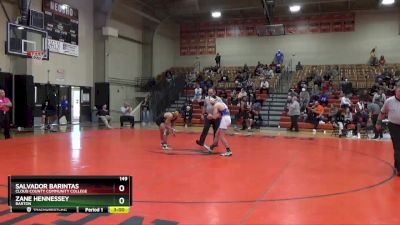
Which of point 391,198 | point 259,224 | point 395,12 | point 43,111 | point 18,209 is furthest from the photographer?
point 395,12

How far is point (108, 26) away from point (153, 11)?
515cm

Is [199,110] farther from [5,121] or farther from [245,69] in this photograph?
Answer: [5,121]

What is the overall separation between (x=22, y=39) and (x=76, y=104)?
6.43 m

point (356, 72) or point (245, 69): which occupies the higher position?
point (245, 69)

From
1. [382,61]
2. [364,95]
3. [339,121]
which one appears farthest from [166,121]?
[382,61]

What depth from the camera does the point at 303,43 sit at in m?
30.9

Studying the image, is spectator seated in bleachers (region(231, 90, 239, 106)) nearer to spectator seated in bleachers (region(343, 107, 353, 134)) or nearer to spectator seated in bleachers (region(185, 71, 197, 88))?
spectator seated in bleachers (region(185, 71, 197, 88))

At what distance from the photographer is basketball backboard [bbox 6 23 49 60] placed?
755 inches

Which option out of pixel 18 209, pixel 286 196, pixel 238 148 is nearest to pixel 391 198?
pixel 286 196

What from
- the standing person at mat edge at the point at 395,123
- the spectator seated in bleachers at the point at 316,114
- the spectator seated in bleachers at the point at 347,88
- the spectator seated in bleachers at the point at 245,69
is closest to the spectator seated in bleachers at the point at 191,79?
the spectator seated in bleachers at the point at 245,69

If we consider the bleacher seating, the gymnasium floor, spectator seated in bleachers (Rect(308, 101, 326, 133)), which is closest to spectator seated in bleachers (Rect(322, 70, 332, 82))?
the bleacher seating

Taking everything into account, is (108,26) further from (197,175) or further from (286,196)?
(286,196)
